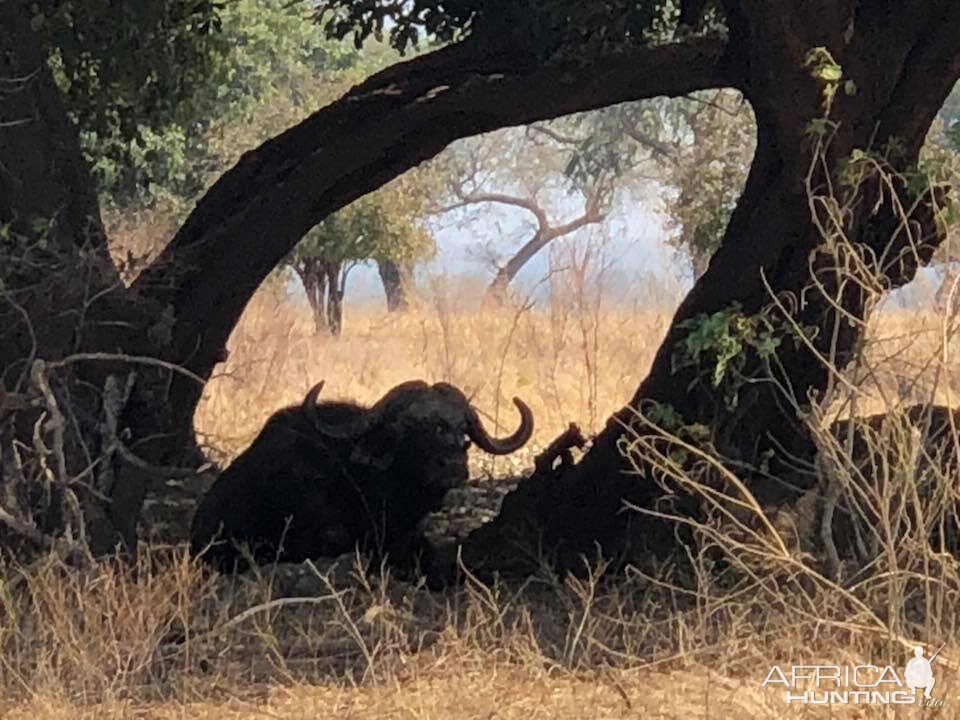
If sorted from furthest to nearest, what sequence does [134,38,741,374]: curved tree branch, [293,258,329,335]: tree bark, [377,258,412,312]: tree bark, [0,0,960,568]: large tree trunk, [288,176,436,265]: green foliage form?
[377,258,412,312]: tree bark < [293,258,329,335]: tree bark < [288,176,436,265]: green foliage < [134,38,741,374]: curved tree branch < [0,0,960,568]: large tree trunk

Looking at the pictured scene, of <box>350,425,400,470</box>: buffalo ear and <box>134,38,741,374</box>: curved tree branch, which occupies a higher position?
<box>134,38,741,374</box>: curved tree branch

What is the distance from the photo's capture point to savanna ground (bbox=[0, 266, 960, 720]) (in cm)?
480

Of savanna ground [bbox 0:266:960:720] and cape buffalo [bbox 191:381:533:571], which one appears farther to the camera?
cape buffalo [bbox 191:381:533:571]

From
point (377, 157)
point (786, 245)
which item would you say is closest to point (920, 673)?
point (786, 245)

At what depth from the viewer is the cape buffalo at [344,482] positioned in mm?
7762

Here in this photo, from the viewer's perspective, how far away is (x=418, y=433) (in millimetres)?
8000

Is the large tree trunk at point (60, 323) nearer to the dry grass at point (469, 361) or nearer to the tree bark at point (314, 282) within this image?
the dry grass at point (469, 361)

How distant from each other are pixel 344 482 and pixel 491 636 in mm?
2683

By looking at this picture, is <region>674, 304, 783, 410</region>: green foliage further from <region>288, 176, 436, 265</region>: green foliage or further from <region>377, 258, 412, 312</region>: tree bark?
<region>377, 258, 412, 312</region>: tree bark

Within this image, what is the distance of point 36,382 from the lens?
5.89 meters

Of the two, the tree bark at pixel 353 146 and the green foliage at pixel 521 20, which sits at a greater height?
the green foliage at pixel 521 20

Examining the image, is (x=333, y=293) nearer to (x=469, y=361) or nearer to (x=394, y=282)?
(x=469, y=361)

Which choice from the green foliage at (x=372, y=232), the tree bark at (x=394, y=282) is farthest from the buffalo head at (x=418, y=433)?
the tree bark at (x=394, y=282)

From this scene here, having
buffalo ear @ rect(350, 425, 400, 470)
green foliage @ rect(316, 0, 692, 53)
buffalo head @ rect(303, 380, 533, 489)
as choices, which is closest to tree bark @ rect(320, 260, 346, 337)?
green foliage @ rect(316, 0, 692, 53)
